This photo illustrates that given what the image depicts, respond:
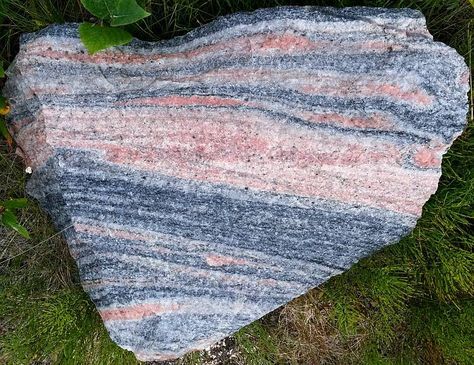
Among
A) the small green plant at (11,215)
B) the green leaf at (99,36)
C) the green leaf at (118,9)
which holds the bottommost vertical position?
the small green plant at (11,215)

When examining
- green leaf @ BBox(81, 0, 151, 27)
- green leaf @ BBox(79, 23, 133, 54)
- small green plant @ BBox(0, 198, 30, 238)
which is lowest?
small green plant @ BBox(0, 198, 30, 238)

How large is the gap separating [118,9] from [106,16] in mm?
72

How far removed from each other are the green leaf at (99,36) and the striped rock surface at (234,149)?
17cm

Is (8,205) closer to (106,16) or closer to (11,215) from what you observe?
(11,215)

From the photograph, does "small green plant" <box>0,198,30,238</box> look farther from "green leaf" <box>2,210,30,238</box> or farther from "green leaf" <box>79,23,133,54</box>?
"green leaf" <box>79,23,133,54</box>

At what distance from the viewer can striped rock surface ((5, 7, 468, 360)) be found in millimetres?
1661

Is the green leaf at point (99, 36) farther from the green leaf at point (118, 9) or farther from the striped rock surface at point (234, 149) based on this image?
the striped rock surface at point (234, 149)

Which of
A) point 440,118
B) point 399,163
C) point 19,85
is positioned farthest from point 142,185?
point 440,118

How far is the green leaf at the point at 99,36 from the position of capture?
1566mm

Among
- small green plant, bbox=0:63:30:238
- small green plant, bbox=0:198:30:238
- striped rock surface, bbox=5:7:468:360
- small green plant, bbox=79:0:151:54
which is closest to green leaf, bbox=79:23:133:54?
small green plant, bbox=79:0:151:54

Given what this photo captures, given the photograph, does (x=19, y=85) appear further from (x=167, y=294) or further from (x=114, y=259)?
(x=167, y=294)

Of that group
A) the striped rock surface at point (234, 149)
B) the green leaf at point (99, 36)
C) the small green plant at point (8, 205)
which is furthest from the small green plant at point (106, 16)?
the small green plant at point (8, 205)

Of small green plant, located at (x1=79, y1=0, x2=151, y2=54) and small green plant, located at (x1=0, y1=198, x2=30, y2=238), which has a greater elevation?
small green plant, located at (x1=79, y1=0, x2=151, y2=54)

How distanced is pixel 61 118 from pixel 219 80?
A: 54cm
